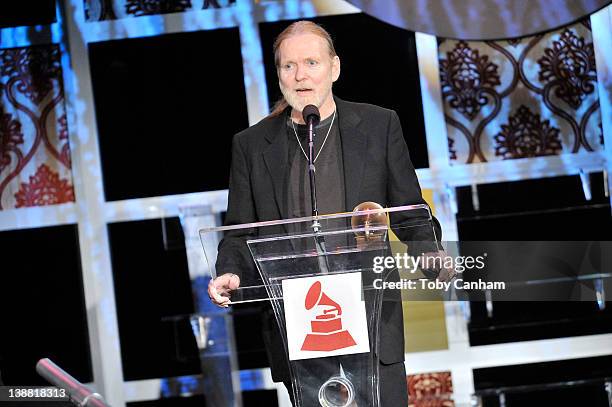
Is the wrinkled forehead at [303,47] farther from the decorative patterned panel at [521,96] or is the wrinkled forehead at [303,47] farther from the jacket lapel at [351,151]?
the decorative patterned panel at [521,96]

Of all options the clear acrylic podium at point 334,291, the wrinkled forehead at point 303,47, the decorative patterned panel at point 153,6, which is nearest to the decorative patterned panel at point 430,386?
the decorative patterned panel at point 153,6

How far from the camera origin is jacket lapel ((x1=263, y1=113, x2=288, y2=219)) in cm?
280

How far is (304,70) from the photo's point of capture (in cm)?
280

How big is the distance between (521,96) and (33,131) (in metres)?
2.39

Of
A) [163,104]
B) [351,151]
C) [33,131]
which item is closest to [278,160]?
[351,151]

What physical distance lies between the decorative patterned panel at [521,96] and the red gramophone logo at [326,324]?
248cm

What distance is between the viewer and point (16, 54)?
469 cm

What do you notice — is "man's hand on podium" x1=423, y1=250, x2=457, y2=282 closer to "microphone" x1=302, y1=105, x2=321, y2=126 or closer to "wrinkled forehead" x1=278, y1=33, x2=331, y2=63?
"microphone" x1=302, y1=105, x2=321, y2=126

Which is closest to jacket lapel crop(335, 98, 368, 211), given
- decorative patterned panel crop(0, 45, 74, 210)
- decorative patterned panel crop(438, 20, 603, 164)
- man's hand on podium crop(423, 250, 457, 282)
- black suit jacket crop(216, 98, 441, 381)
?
black suit jacket crop(216, 98, 441, 381)

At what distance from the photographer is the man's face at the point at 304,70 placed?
280 centimetres

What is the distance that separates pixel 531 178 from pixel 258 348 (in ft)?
5.02

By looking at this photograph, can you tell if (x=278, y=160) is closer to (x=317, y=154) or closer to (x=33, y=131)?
(x=317, y=154)

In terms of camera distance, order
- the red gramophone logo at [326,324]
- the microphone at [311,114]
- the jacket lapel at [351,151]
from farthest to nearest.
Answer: the jacket lapel at [351,151] < the microphone at [311,114] < the red gramophone logo at [326,324]

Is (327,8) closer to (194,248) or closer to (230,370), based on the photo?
(194,248)
